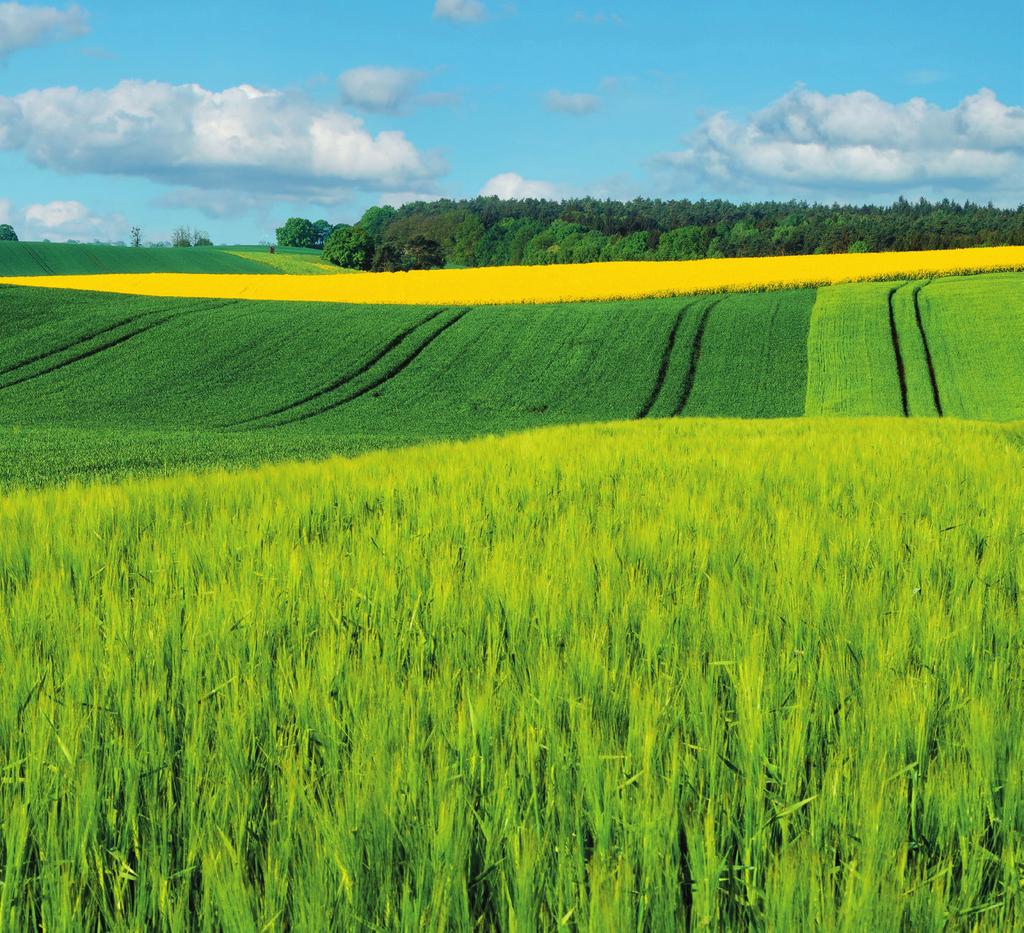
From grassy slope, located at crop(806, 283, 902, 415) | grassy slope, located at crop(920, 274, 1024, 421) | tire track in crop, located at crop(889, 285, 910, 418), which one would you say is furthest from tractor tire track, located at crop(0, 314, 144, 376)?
grassy slope, located at crop(920, 274, 1024, 421)

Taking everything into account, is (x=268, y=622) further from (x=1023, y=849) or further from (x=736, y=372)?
(x=736, y=372)

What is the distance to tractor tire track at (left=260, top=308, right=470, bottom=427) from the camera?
35.1 metres

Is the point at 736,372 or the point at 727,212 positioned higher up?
the point at 727,212

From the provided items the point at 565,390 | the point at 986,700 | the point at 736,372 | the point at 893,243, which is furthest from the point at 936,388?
the point at 893,243

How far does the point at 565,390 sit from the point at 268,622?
37.1m

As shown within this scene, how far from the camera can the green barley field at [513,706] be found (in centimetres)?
154

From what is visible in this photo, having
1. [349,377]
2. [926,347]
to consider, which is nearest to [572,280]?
[349,377]

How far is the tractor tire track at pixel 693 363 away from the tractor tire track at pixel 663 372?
40.0 inches

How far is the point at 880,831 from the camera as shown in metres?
1.60

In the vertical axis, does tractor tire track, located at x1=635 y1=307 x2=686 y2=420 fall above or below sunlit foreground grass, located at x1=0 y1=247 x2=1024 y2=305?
below

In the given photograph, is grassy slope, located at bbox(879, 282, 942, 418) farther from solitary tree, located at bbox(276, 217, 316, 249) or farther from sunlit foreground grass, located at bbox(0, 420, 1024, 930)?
solitary tree, located at bbox(276, 217, 316, 249)

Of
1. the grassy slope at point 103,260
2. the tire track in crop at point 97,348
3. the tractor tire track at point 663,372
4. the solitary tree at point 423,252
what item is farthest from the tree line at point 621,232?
the tractor tire track at point 663,372

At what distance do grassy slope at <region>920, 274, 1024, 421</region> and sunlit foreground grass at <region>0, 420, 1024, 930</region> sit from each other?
34.4 metres

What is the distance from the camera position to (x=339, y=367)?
4253 cm
